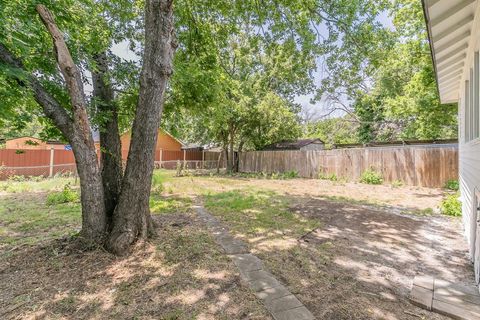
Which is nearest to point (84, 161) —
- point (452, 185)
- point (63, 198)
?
point (63, 198)

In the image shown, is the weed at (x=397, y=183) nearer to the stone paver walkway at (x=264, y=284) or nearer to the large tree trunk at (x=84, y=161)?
the stone paver walkway at (x=264, y=284)

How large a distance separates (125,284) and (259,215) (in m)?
3.40

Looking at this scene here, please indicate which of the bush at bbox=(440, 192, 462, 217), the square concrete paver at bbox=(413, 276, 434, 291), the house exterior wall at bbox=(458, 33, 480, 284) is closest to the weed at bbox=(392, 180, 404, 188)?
the bush at bbox=(440, 192, 462, 217)

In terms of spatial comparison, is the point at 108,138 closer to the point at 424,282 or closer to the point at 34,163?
the point at 424,282

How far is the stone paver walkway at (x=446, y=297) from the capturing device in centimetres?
222

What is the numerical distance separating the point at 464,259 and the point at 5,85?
20.1 ft

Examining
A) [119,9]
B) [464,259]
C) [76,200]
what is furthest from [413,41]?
[76,200]

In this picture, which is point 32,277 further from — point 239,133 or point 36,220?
point 239,133

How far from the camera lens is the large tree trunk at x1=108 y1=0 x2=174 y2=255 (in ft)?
10.3

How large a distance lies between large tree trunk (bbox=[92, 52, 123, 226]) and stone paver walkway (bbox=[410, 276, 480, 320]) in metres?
3.71

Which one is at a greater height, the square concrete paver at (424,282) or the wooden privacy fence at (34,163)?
the wooden privacy fence at (34,163)

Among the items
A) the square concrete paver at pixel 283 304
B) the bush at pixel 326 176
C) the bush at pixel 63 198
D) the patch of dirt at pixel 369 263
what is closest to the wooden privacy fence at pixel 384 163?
the bush at pixel 326 176

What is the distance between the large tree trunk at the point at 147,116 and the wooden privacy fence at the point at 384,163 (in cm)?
1032

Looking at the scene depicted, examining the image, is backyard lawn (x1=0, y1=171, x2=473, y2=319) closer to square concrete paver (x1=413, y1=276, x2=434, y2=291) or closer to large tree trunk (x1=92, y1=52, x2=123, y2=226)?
square concrete paver (x1=413, y1=276, x2=434, y2=291)
